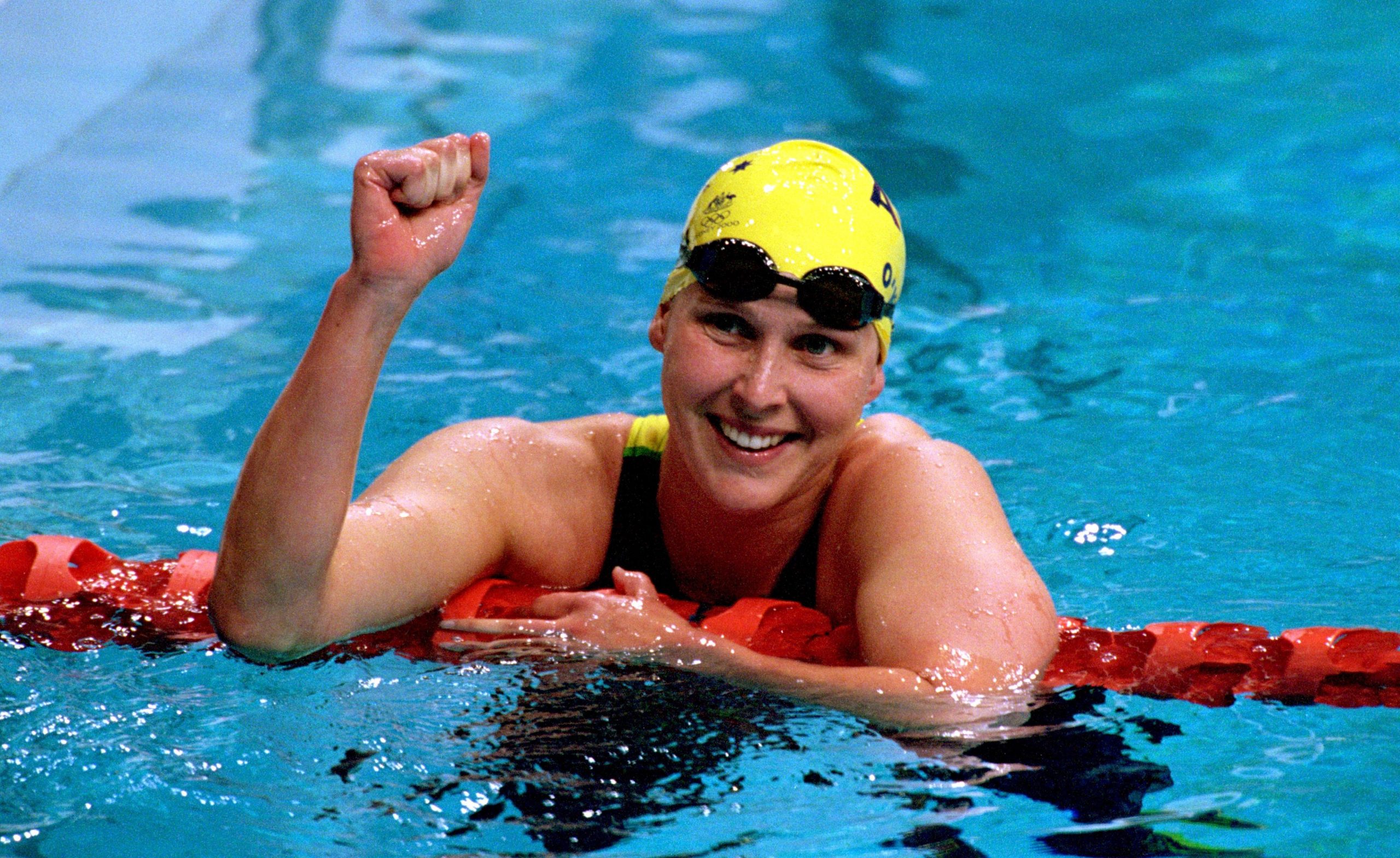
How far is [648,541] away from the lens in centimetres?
383

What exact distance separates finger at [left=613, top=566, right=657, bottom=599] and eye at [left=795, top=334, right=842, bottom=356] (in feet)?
2.05

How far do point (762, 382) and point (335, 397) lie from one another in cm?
97

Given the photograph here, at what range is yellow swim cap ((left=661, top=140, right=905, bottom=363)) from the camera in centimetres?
342

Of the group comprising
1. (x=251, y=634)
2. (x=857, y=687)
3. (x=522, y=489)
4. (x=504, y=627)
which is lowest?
(x=251, y=634)

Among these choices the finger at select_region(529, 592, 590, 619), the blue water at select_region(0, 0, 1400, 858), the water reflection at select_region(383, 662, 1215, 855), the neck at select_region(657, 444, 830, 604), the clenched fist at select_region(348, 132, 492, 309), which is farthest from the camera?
the neck at select_region(657, 444, 830, 604)

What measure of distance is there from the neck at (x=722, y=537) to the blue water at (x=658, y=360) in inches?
22.8

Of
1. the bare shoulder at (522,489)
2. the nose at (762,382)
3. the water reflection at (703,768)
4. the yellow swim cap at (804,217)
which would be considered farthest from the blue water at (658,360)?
the yellow swim cap at (804,217)

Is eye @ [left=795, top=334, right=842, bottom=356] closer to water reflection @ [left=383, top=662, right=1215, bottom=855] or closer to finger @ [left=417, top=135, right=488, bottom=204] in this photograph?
water reflection @ [left=383, top=662, right=1215, bottom=855]

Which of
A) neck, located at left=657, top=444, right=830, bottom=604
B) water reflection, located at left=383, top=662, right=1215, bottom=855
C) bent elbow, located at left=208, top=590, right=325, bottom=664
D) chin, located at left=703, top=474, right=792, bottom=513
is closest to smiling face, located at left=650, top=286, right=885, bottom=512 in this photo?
chin, located at left=703, top=474, right=792, bottom=513

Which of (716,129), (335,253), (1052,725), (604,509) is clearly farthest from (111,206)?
(1052,725)

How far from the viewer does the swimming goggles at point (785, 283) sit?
3.33 meters

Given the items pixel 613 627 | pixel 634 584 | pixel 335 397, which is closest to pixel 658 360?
pixel 634 584

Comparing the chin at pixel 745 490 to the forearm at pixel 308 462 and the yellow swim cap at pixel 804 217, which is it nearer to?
the yellow swim cap at pixel 804 217

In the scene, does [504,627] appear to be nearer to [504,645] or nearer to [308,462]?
[504,645]
